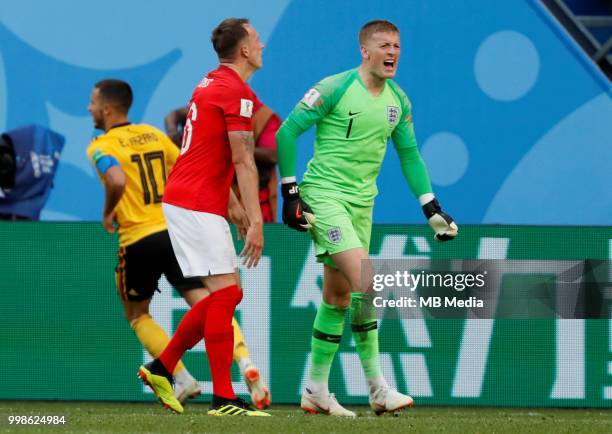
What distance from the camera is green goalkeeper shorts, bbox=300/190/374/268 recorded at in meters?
7.63

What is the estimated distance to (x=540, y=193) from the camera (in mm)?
13078

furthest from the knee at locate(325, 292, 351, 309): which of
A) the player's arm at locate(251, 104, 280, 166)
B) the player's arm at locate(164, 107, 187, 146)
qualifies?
the player's arm at locate(164, 107, 187, 146)

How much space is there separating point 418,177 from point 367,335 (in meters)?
0.95

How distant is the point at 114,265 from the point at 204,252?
7.72ft

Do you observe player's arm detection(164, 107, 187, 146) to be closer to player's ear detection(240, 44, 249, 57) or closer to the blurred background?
the blurred background

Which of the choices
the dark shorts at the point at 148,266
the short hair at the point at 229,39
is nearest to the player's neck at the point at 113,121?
the dark shorts at the point at 148,266

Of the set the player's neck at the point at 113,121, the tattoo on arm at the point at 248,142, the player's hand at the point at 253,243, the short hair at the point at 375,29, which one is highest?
the short hair at the point at 375,29

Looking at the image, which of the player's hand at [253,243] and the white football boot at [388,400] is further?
the white football boot at [388,400]

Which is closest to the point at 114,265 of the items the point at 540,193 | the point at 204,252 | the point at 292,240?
the point at 292,240

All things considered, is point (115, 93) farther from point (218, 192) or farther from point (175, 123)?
point (175, 123)

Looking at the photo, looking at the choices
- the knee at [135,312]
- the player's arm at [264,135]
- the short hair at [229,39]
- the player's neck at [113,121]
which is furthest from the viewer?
the player's arm at [264,135]

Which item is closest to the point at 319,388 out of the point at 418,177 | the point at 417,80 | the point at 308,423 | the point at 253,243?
the point at 308,423

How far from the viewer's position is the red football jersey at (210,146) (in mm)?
7328

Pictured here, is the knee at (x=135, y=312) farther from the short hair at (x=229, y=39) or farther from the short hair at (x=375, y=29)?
the short hair at (x=375, y=29)
